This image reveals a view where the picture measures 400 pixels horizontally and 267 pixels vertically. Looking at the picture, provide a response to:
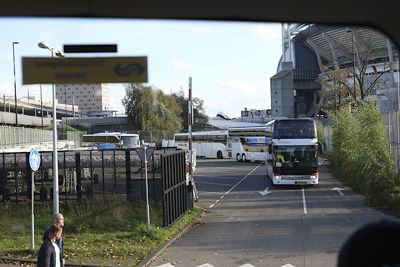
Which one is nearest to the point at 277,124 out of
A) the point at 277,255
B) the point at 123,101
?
the point at 277,255

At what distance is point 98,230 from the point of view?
15680 millimetres

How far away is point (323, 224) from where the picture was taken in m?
15.9

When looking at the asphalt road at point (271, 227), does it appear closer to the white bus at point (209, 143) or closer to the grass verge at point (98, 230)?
the grass verge at point (98, 230)

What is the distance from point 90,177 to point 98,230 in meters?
3.69

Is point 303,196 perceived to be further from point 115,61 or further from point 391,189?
point 115,61

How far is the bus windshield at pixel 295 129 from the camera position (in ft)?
90.6

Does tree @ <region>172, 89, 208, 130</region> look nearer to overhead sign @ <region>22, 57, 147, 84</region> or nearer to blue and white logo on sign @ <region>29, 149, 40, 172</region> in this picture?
blue and white logo on sign @ <region>29, 149, 40, 172</region>

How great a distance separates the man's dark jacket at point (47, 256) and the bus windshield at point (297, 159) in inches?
840

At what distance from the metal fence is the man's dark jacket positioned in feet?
31.8

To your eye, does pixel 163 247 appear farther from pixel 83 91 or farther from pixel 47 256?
pixel 47 256

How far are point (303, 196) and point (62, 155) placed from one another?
40.1 ft

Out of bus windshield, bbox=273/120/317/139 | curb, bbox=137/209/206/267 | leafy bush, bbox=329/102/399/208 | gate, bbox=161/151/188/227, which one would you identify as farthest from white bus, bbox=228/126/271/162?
curb, bbox=137/209/206/267

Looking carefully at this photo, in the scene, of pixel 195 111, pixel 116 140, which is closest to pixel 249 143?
pixel 116 140

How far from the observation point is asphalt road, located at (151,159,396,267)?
38.7 ft
